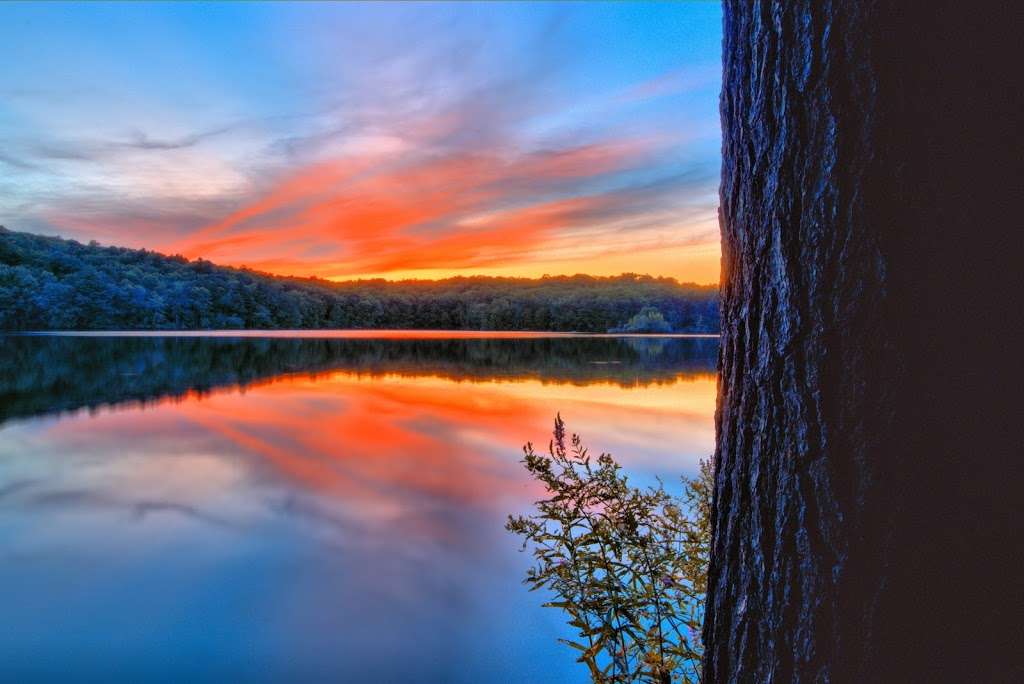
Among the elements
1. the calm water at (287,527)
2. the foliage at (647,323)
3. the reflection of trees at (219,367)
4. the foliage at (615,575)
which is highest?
the foliage at (647,323)

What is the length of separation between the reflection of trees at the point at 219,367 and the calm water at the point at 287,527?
42 cm

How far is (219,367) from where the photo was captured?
24.2m

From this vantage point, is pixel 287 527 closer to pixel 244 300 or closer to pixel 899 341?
pixel 899 341

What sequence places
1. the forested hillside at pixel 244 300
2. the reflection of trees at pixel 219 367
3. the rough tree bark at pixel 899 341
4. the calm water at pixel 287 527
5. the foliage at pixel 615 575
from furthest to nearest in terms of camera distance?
1. the forested hillside at pixel 244 300
2. the reflection of trees at pixel 219 367
3. the calm water at pixel 287 527
4. the foliage at pixel 615 575
5. the rough tree bark at pixel 899 341

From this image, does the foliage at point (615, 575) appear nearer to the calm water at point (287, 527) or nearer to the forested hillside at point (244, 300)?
the calm water at point (287, 527)

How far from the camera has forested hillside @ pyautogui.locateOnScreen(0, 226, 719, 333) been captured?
172 feet

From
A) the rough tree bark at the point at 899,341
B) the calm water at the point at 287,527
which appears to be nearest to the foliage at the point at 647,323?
the calm water at the point at 287,527

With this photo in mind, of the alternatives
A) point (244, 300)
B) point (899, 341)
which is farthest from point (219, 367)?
point (244, 300)

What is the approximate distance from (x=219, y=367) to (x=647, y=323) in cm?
4381

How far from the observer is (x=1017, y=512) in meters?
1.01

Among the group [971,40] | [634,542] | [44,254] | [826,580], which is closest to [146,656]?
[634,542]

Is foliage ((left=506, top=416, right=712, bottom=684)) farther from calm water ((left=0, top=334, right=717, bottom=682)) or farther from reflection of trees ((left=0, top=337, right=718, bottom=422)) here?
reflection of trees ((left=0, top=337, right=718, bottom=422))

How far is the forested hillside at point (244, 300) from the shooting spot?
Answer: 5234 centimetres

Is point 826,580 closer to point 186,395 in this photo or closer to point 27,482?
point 27,482
